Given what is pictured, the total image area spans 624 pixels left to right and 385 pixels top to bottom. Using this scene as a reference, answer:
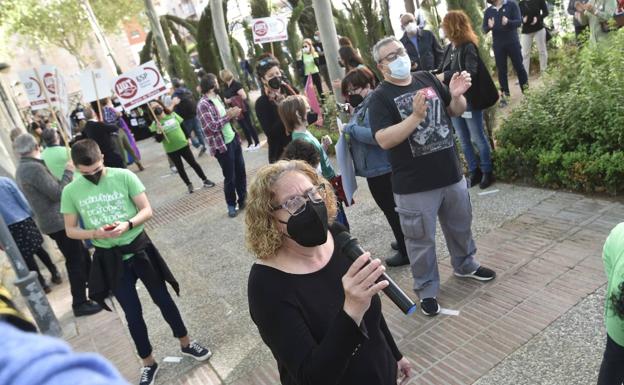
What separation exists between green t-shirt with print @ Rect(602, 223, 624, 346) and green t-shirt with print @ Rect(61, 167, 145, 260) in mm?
3129

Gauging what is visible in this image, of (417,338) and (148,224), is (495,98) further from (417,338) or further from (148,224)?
(148,224)

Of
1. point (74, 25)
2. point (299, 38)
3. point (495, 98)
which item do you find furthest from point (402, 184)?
point (74, 25)

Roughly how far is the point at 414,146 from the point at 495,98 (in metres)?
2.51

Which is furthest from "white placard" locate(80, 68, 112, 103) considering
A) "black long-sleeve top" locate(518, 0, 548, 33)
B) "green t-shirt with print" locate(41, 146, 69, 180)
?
"black long-sleeve top" locate(518, 0, 548, 33)

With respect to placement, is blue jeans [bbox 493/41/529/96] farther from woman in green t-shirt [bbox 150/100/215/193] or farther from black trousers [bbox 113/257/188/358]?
black trousers [bbox 113/257/188/358]

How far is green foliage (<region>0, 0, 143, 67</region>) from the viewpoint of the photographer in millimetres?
31219

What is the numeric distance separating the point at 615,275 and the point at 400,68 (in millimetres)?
2147

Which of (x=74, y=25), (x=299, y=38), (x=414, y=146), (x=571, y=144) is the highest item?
(x=74, y=25)

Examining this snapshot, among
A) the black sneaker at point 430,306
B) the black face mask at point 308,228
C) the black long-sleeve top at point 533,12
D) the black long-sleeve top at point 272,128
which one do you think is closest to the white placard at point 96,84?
the black long-sleeve top at point 272,128

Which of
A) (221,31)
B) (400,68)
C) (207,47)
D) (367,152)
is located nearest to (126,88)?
(367,152)

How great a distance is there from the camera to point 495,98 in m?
5.51

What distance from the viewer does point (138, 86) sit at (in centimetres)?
864

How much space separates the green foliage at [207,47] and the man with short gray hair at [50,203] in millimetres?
11468

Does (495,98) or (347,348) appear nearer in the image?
(347,348)
